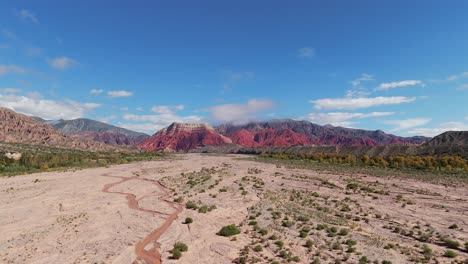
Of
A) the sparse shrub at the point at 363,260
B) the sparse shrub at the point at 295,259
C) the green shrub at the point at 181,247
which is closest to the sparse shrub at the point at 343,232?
the sparse shrub at the point at 363,260

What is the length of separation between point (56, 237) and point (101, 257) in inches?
Answer: 211

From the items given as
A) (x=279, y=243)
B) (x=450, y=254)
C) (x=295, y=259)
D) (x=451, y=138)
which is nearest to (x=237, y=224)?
(x=279, y=243)

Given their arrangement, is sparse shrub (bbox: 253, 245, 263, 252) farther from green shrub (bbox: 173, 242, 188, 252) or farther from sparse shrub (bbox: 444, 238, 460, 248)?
sparse shrub (bbox: 444, 238, 460, 248)

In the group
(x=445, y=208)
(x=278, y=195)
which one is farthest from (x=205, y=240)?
(x=445, y=208)

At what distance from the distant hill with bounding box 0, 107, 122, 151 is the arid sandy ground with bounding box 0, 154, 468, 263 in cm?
12226

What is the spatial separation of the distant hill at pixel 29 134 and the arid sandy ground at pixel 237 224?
122 meters

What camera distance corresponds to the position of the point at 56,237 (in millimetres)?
20562

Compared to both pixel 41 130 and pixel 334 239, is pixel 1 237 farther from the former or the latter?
pixel 41 130

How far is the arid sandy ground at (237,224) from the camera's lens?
57.4ft

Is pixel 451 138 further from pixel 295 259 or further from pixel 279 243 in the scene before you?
pixel 295 259

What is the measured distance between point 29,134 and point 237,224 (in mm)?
160735

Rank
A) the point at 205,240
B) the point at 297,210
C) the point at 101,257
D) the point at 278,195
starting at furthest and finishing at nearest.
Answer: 1. the point at 278,195
2. the point at 297,210
3. the point at 205,240
4. the point at 101,257

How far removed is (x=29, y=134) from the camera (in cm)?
15288

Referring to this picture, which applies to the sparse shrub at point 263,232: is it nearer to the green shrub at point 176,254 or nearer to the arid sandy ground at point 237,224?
the arid sandy ground at point 237,224
